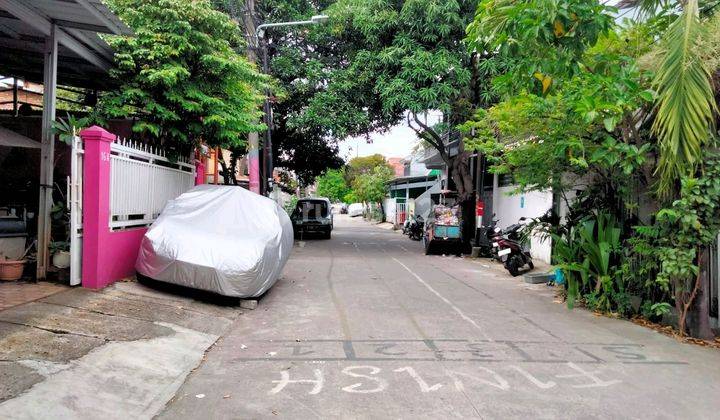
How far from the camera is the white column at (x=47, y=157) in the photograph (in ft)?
24.5

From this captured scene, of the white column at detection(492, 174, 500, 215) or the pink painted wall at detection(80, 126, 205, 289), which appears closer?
the pink painted wall at detection(80, 126, 205, 289)

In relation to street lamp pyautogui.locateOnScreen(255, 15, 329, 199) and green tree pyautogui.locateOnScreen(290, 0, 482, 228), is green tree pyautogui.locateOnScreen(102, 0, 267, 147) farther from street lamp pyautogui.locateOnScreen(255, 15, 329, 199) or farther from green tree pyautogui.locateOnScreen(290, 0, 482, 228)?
green tree pyautogui.locateOnScreen(290, 0, 482, 228)

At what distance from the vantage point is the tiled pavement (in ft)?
20.4

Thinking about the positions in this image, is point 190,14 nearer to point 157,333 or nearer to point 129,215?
point 129,215

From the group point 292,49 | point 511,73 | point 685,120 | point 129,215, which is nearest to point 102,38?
point 129,215

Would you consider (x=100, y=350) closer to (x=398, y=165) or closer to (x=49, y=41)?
(x=49, y=41)

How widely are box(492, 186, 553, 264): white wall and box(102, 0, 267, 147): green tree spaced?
24.6 ft

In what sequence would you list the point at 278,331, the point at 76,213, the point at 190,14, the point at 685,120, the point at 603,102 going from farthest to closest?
1. the point at 190,14
2. the point at 76,213
3. the point at 278,331
4. the point at 603,102
5. the point at 685,120

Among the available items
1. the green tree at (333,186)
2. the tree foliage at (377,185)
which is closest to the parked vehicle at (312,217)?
the tree foliage at (377,185)

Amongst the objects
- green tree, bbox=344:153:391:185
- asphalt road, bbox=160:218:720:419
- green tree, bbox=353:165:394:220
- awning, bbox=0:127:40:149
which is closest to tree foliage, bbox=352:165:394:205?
green tree, bbox=353:165:394:220

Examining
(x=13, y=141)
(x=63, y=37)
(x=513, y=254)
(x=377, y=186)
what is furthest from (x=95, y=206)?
(x=377, y=186)

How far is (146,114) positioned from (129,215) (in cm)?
236

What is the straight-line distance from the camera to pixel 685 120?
594 centimetres

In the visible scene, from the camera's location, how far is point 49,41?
7535 millimetres
